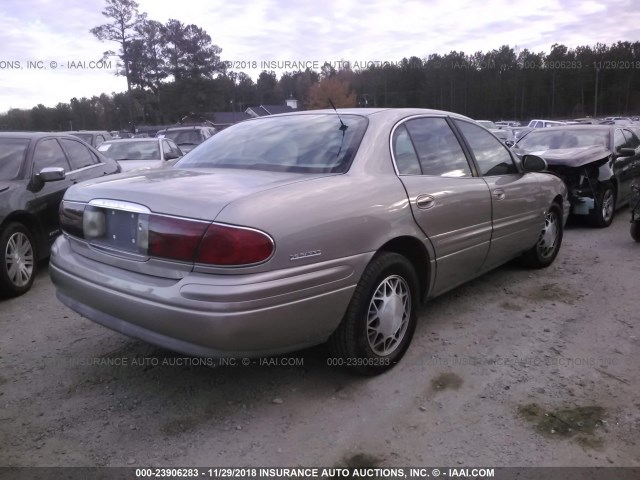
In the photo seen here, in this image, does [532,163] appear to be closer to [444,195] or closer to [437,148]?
[437,148]

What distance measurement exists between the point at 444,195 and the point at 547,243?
2.35m

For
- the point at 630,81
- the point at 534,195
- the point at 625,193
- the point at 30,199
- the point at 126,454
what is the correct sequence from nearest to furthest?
the point at 126,454 < the point at 534,195 < the point at 30,199 < the point at 625,193 < the point at 630,81

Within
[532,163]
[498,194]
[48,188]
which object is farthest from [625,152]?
[48,188]

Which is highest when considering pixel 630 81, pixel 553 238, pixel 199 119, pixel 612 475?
pixel 630 81

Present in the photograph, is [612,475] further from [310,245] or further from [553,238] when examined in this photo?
[553,238]

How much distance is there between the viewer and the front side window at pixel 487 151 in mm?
4086

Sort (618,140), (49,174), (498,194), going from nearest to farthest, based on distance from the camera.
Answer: (498,194)
(49,174)
(618,140)

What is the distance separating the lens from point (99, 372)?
3.21 metres

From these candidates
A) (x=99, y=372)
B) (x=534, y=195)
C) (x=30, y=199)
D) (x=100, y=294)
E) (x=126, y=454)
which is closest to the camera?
(x=126, y=454)

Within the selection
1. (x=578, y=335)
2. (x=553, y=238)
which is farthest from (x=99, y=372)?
(x=553, y=238)

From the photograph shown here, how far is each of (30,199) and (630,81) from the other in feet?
252

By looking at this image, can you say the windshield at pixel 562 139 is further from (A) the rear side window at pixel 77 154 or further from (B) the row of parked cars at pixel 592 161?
(A) the rear side window at pixel 77 154

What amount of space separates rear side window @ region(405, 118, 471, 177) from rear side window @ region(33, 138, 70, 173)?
409 centimetres

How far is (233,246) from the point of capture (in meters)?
2.32
